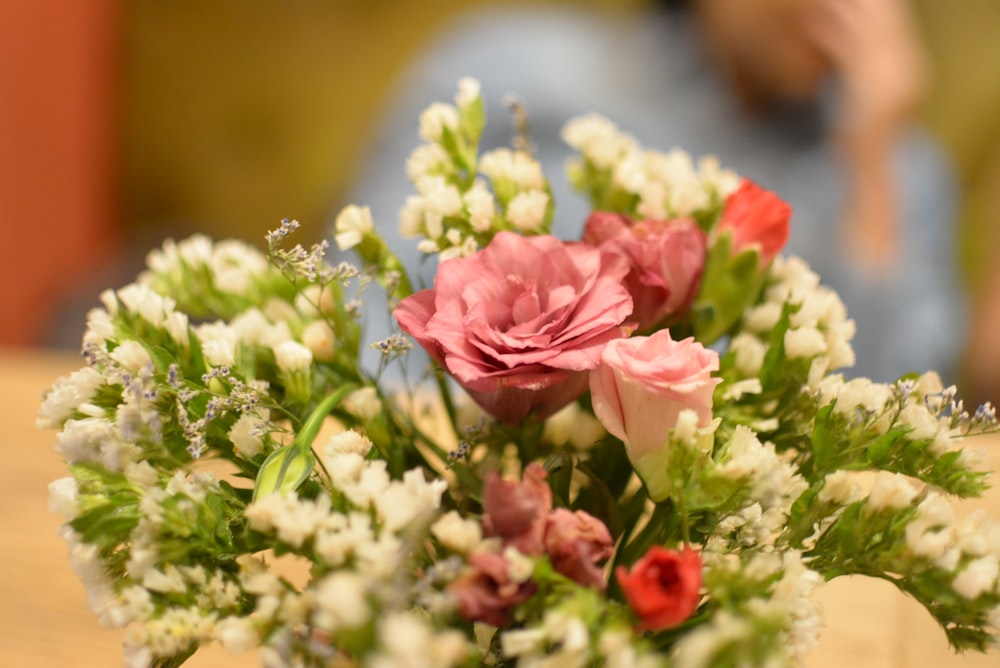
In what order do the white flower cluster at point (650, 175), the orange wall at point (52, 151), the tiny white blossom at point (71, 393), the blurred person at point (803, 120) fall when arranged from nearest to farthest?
the tiny white blossom at point (71, 393), the white flower cluster at point (650, 175), the blurred person at point (803, 120), the orange wall at point (52, 151)

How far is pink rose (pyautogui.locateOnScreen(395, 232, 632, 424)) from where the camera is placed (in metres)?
0.35

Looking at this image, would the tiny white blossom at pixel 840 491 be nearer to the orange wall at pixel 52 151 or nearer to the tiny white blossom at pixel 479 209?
the tiny white blossom at pixel 479 209

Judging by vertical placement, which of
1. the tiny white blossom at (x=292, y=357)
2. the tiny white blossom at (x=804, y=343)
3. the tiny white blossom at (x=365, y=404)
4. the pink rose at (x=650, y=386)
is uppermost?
the tiny white blossom at (x=292, y=357)

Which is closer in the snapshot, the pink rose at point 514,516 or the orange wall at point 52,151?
the pink rose at point 514,516

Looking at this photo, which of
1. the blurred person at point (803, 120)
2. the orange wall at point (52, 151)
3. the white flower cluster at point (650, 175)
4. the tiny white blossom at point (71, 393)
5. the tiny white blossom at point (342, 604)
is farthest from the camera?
the orange wall at point (52, 151)

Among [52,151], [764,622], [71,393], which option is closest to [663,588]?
[764,622]

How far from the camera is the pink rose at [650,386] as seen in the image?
0.33m

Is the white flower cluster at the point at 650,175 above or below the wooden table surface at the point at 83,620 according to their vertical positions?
above

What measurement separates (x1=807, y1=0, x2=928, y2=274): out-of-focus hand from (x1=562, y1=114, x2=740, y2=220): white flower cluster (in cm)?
128

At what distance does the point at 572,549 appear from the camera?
323 mm

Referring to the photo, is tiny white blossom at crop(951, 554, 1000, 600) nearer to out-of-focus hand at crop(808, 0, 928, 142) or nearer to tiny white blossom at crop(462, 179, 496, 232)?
tiny white blossom at crop(462, 179, 496, 232)

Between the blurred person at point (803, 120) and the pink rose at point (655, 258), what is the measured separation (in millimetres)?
1178

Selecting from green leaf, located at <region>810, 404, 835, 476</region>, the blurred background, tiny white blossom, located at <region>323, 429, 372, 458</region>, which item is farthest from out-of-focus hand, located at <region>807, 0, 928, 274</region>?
tiny white blossom, located at <region>323, 429, 372, 458</region>

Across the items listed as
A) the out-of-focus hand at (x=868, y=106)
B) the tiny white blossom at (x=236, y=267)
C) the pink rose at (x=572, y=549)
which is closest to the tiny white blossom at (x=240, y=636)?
the pink rose at (x=572, y=549)
